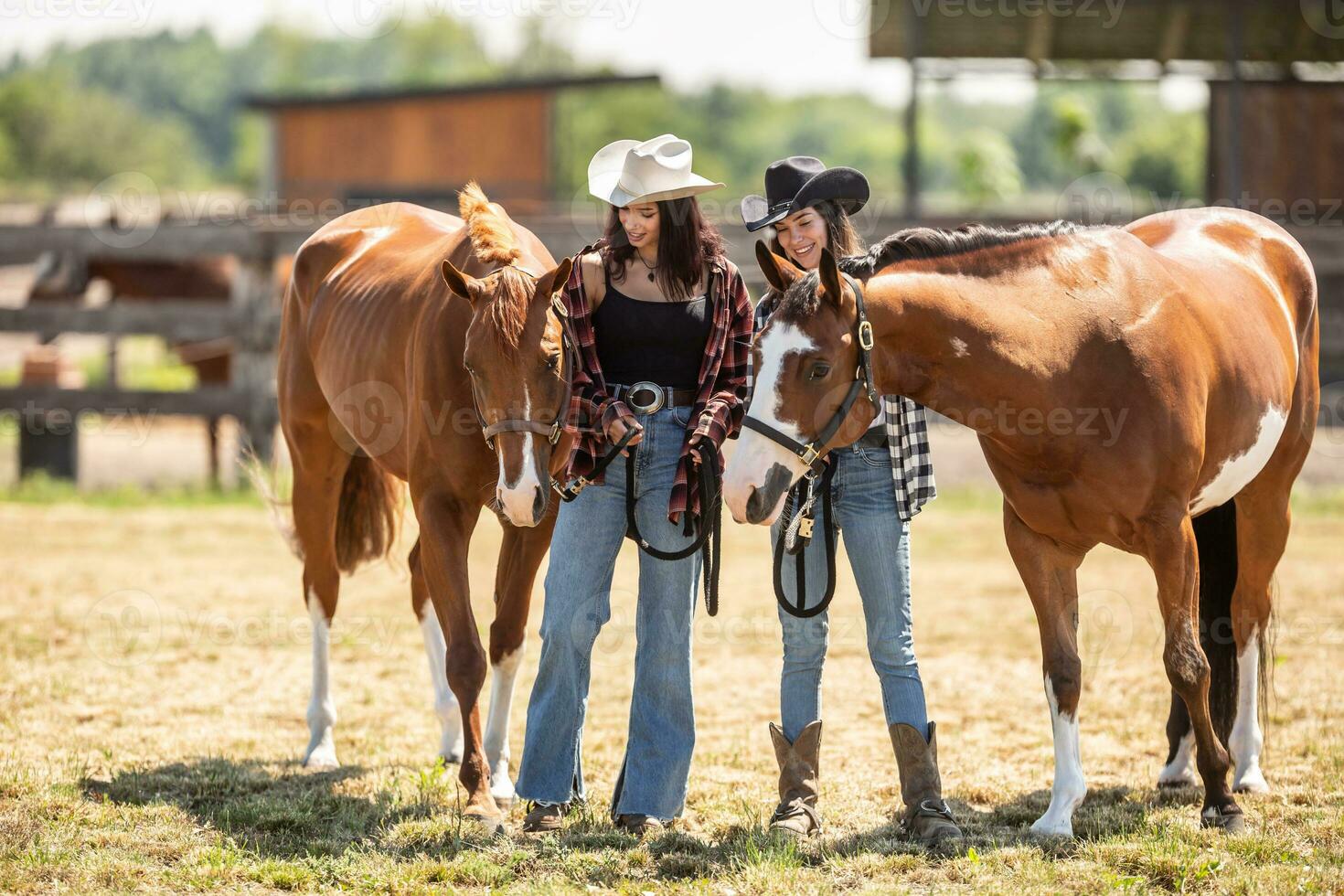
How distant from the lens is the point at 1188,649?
12.7 feet

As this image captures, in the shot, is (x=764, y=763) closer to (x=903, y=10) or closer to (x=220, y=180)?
(x=903, y=10)

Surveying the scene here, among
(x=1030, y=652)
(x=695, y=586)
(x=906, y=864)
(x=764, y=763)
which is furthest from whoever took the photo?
(x=1030, y=652)

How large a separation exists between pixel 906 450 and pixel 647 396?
0.78 metres

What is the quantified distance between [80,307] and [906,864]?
30.7 ft

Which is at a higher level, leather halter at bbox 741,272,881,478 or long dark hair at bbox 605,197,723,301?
long dark hair at bbox 605,197,723,301

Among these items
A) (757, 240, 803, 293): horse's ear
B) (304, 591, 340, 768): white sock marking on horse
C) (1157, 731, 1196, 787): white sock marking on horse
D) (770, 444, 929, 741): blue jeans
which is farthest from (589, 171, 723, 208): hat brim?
(1157, 731, 1196, 787): white sock marking on horse

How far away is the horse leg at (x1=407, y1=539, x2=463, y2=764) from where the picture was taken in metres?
4.63

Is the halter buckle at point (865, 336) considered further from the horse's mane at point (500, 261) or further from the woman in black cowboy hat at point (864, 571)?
the horse's mane at point (500, 261)

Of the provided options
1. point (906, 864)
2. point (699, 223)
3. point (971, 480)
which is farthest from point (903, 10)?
point (906, 864)

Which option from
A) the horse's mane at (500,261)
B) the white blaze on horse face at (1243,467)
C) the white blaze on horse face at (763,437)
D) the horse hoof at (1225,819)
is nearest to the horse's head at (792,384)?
the white blaze on horse face at (763,437)

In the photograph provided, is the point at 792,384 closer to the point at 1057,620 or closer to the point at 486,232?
the point at 486,232

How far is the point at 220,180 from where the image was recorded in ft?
256

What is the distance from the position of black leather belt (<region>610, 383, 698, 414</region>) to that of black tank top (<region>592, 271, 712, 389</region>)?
3cm

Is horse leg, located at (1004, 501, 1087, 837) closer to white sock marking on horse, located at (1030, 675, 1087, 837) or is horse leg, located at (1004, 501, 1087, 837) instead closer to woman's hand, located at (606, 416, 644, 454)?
white sock marking on horse, located at (1030, 675, 1087, 837)
